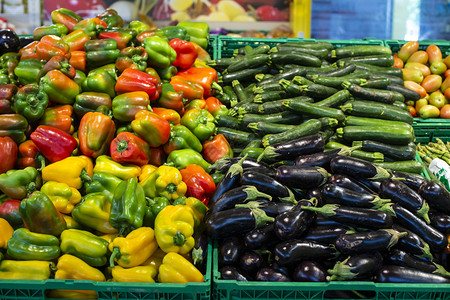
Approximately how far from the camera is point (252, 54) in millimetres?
3920

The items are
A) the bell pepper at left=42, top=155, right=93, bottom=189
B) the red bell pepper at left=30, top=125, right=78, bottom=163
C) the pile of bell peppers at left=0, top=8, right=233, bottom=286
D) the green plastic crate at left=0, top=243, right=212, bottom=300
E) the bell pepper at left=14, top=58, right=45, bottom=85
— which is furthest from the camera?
the bell pepper at left=14, top=58, right=45, bottom=85

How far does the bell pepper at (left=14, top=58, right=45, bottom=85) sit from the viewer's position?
10.2 feet

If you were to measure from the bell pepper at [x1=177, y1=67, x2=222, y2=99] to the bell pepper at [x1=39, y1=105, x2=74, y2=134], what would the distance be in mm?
1130

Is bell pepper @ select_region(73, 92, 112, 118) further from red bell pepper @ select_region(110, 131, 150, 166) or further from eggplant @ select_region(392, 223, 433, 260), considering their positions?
eggplant @ select_region(392, 223, 433, 260)

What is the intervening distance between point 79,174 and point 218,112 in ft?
4.51

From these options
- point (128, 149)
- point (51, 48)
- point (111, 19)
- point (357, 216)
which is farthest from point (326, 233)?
point (111, 19)

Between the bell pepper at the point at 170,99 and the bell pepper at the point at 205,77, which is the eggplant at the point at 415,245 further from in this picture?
the bell pepper at the point at 205,77

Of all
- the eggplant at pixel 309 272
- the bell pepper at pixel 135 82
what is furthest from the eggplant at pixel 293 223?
the bell pepper at pixel 135 82

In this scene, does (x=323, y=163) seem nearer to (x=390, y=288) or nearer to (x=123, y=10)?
(x=390, y=288)

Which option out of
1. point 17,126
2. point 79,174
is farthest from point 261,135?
point 17,126

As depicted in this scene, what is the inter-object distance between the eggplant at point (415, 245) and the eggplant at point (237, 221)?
28.9 inches

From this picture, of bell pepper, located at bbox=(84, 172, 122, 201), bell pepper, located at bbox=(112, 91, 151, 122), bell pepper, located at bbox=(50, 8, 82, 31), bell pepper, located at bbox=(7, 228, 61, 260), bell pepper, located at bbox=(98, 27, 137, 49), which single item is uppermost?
bell pepper, located at bbox=(50, 8, 82, 31)

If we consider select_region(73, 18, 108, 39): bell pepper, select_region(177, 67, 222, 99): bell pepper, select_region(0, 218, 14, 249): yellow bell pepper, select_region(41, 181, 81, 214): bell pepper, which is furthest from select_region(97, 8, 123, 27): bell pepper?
select_region(0, 218, 14, 249): yellow bell pepper

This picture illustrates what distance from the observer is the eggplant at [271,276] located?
6.89 feet
